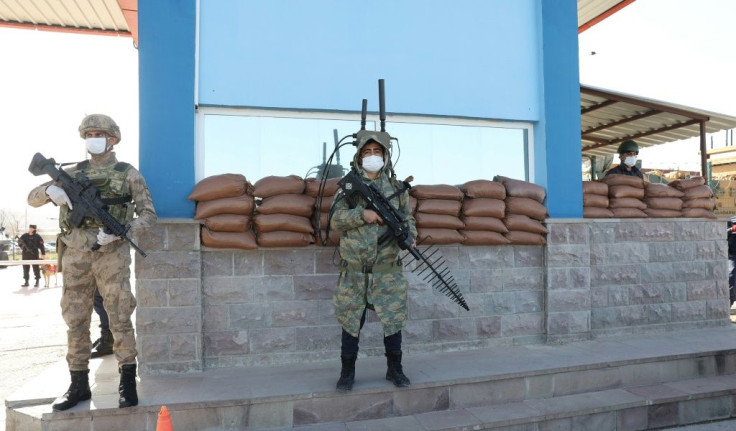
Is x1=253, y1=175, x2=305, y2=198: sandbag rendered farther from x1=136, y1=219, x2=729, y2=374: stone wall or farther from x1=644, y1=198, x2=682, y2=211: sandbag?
x1=644, y1=198, x2=682, y2=211: sandbag

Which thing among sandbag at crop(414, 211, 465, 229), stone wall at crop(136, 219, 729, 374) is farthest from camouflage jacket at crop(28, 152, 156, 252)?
sandbag at crop(414, 211, 465, 229)

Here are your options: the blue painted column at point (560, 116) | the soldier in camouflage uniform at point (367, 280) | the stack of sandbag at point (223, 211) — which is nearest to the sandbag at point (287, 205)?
the stack of sandbag at point (223, 211)

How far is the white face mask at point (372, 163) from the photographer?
3.68m

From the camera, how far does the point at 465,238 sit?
452 centimetres

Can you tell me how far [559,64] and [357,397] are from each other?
3823mm

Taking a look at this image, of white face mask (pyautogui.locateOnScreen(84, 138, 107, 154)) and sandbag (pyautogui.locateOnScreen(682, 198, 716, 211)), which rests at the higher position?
white face mask (pyautogui.locateOnScreen(84, 138, 107, 154))

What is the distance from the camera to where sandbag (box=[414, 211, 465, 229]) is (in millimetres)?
4371

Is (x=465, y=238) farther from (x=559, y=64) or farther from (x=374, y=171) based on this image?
(x=559, y=64)

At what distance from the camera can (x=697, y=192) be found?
18.2 ft

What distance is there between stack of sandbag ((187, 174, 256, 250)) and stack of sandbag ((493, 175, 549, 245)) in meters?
2.38

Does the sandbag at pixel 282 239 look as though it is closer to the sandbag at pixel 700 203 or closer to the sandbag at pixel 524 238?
the sandbag at pixel 524 238

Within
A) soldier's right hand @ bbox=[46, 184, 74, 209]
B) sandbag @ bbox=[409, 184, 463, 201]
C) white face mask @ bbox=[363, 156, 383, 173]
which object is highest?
white face mask @ bbox=[363, 156, 383, 173]

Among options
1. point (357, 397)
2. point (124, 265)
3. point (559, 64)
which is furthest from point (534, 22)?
point (124, 265)

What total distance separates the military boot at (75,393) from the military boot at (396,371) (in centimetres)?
205
